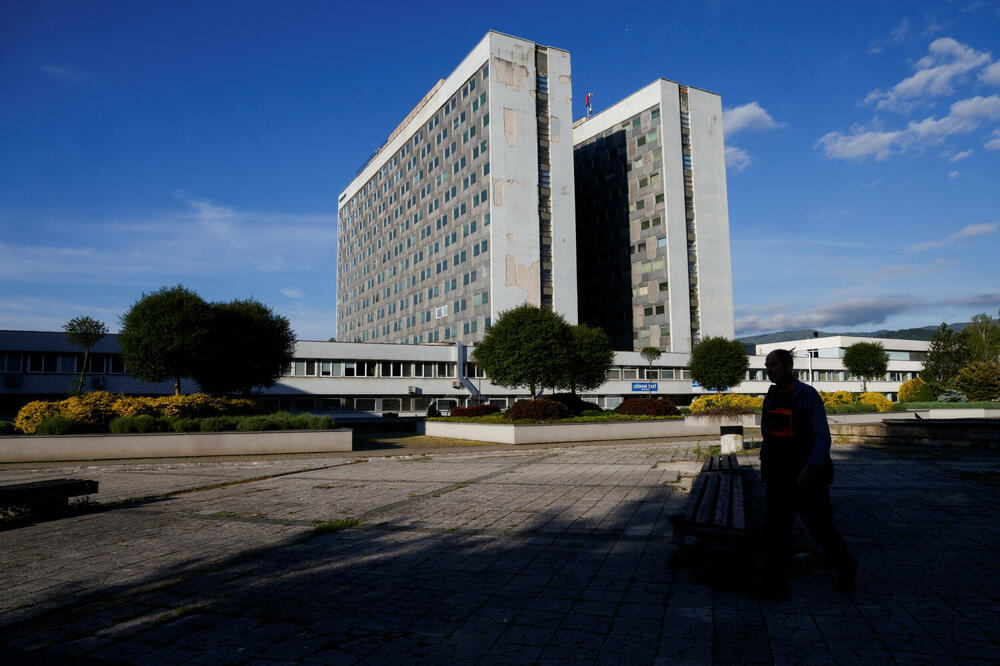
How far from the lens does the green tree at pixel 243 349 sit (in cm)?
2914

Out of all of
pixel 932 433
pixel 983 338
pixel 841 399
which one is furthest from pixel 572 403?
pixel 983 338

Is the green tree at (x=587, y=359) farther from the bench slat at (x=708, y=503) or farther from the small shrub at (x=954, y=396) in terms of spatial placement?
the bench slat at (x=708, y=503)

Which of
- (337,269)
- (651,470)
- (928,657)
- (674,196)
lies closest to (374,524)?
(928,657)

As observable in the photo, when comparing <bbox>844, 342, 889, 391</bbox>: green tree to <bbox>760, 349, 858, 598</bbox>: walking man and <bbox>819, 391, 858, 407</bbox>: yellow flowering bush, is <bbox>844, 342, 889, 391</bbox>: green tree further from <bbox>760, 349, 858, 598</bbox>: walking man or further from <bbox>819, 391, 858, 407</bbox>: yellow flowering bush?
<bbox>760, 349, 858, 598</bbox>: walking man

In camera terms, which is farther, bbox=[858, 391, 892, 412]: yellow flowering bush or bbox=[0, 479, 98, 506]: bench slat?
bbox=[858, 391, 892, 412]: yellow flowering bush

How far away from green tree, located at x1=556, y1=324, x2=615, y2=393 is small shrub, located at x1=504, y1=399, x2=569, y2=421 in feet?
26.1

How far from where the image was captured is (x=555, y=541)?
6.79 metres

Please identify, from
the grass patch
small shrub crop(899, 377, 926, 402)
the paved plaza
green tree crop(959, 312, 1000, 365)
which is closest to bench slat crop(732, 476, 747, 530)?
the paved plaza

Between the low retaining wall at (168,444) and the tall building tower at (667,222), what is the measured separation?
55.7 metres

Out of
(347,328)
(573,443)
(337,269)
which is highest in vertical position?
(337,269)

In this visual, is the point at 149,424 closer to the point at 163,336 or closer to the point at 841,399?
the point at 163,336

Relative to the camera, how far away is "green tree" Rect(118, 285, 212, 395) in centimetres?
2728

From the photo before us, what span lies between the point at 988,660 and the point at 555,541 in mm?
3986

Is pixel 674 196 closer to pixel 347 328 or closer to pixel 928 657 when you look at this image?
pixel 347 328
